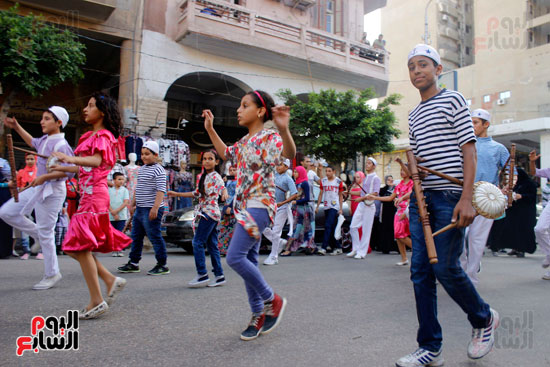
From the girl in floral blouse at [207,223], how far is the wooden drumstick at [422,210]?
10.7ft

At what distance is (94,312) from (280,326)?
5.15 feet

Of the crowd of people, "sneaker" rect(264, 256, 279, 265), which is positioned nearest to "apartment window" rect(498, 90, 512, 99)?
the crowd of people

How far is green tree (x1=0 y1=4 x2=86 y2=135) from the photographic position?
10639 millimetres

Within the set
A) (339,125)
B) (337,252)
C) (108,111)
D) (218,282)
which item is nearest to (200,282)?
(218,282)

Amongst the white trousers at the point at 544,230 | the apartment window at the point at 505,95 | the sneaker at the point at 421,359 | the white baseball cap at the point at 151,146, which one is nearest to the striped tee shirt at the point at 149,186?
the white baseball cap at the point at 151,146

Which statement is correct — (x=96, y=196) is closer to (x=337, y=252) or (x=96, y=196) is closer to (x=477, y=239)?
(x=477, y=239)

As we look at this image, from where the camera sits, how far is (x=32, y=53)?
10.9 m

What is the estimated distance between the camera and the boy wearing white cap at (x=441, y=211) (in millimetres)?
2715

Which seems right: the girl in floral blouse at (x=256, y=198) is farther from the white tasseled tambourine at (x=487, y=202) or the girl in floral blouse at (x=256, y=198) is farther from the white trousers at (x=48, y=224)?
the white trousers at (x=48, y=224)

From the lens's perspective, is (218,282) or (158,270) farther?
(158,270)

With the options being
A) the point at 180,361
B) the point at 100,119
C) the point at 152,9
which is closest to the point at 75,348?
the point at 180,361

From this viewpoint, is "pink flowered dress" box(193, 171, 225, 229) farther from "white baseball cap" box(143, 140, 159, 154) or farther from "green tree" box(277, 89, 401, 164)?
"green tree" box(277, 89, 401, 164)

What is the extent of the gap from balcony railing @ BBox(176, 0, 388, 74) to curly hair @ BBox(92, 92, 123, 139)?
38.3 ft

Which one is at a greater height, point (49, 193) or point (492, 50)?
point (492, 50)
